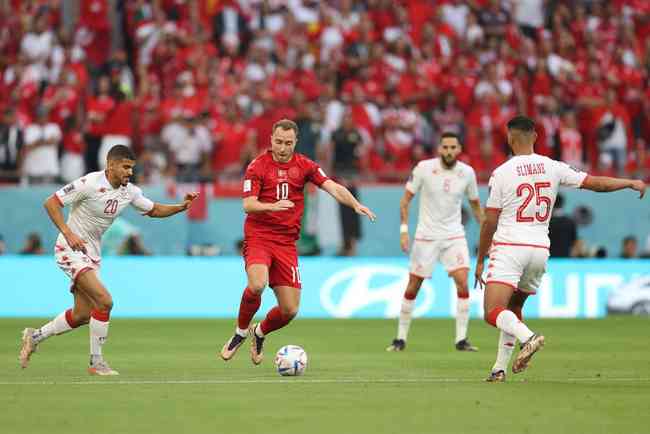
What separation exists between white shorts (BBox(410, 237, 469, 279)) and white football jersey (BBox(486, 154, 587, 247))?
494 cm

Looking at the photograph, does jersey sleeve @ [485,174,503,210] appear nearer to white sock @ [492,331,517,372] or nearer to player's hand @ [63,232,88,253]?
white sock @ [492,331,517,372]

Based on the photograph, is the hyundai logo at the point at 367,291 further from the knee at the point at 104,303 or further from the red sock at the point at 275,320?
the knee at the point at 104,303

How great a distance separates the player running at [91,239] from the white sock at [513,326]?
11.4ft

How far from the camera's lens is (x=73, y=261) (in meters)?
12.7

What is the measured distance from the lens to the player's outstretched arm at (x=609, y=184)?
1098 cm

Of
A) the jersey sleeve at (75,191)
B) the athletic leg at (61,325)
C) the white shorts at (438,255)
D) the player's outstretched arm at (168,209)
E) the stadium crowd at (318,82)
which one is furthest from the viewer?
the stadium crowd at (318,82)

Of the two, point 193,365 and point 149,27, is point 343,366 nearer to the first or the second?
point 193,365

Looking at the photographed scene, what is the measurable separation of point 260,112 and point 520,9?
719cm

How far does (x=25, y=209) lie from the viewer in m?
23.1

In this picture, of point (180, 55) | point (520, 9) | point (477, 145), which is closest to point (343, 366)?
point (477, 145)

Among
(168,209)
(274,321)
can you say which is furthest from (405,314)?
(168,209)

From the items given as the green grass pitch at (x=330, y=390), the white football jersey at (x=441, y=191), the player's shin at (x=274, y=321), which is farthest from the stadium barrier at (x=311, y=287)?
the player's shin at (x=274, y=321)

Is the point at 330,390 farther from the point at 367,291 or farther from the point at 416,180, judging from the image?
the point at 367,291

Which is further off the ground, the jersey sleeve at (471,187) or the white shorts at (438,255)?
the jersey sleeve at (471,187)
